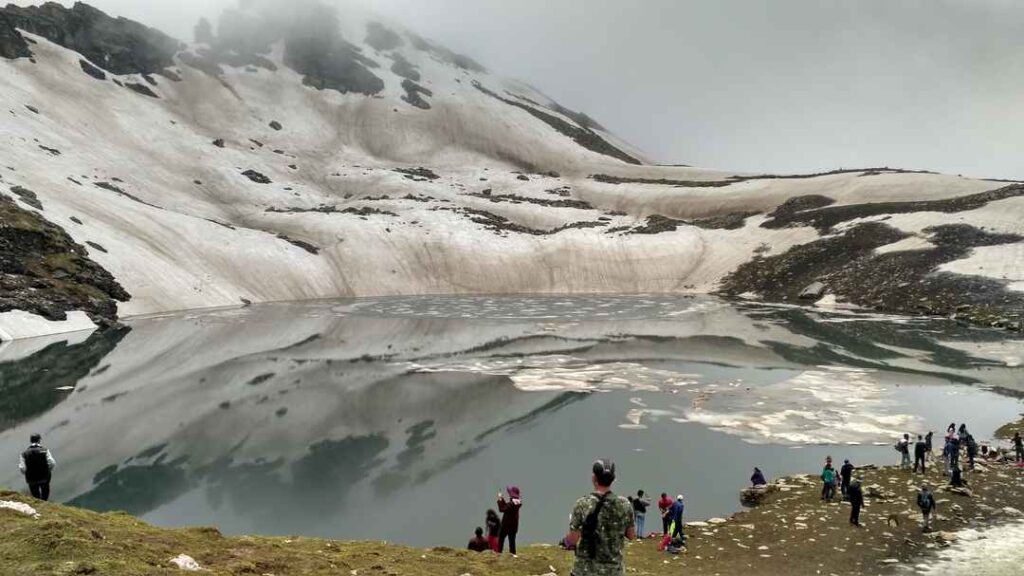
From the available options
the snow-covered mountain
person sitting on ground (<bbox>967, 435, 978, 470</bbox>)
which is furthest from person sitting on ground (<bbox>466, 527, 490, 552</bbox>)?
the snow-covered mountain

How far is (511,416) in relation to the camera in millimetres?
39188

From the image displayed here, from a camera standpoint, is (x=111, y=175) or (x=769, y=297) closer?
(x=769, y=297)

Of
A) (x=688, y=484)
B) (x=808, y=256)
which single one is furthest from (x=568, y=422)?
(x=808, y=256)

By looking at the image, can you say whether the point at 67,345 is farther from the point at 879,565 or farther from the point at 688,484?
the point at 879,565

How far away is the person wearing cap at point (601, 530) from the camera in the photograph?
904 centimetres

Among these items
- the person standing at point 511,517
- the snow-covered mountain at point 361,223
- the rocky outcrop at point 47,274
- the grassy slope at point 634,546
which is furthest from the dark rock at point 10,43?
the person standing at point 511,517

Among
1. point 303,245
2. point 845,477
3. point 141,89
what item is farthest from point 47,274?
point 141,89

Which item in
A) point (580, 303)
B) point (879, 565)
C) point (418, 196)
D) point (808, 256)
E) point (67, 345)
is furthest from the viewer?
point (418, 196)

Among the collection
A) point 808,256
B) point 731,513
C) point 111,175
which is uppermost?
point 111,175

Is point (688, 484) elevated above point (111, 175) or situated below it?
below

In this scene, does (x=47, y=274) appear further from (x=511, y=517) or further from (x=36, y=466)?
(x=511, y=517)

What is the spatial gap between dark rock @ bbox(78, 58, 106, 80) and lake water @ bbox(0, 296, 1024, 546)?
13173 cm

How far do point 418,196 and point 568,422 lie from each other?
454 ft

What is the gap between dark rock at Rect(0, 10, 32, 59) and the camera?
15525cm
